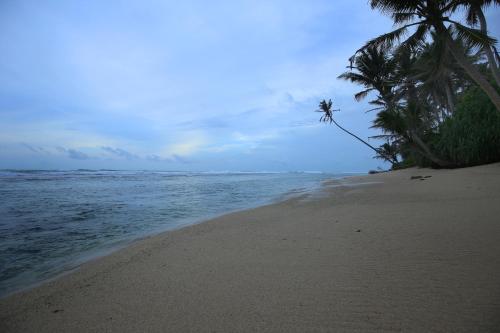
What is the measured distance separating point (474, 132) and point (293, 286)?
1697 centimetres

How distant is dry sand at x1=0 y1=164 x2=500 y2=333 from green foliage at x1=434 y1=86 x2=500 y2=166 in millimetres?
13159

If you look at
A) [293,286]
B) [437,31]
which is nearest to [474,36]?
[437,31]

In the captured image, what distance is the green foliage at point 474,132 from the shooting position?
1355cm

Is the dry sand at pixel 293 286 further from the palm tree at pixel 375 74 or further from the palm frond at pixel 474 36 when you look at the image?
the palm tree at pixel 375 74

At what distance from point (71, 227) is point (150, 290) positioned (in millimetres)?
4845

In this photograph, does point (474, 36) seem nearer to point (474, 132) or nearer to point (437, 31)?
point (437, 31)

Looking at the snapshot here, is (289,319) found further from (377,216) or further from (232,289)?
(377,216)

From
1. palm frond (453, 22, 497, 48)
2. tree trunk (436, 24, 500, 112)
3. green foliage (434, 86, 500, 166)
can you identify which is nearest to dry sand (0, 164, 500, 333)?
tree trunk (436, 24, 500, 112)

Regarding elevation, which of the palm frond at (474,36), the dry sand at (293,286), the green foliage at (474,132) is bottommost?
the dry sand at (293,286)

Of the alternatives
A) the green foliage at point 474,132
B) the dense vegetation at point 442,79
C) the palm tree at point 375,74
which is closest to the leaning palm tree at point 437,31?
the dense vegetation at point 442,79

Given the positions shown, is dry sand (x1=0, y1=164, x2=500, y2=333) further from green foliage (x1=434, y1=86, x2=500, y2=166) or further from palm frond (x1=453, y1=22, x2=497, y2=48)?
green foliage (x1=434, y1=86, x2=500, y2=166)

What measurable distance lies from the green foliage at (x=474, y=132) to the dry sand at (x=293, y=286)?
13.2 meters

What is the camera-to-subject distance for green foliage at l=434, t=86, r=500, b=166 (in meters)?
13.5

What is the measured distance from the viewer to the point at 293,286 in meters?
2.27
